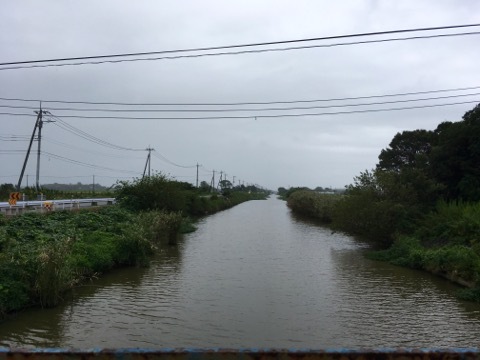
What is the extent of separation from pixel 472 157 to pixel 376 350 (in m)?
29.6

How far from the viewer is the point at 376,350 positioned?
10.2ft

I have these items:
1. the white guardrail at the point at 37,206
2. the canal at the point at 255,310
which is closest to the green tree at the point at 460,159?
the canal at the point at 255,310

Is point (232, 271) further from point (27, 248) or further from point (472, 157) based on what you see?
point (472, 157)

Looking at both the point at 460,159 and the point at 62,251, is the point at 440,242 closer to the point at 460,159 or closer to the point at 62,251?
the point at 460,159

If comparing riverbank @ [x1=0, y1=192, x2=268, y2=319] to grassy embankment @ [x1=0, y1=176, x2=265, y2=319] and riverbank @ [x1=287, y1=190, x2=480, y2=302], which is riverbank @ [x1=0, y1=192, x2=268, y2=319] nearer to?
grassy embankment @ [x1=0, y1=176, x2=265, y2=319]

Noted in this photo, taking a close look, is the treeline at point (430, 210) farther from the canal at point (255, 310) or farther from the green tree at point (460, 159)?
the canal at point (255, 310)

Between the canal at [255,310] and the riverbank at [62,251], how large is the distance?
0.45 meters

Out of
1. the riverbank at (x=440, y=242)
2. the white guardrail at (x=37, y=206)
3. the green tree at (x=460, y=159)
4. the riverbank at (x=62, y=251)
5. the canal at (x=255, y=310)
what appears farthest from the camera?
the green tree at (x=460, y=159)

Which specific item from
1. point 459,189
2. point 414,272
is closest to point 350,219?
point 414,272

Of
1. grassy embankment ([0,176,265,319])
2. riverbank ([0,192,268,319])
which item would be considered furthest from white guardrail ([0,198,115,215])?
grassy embankment ([0,176,265,319])

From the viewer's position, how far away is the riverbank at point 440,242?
15.3 m

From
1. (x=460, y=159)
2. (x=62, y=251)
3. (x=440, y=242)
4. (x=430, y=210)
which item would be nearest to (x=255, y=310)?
(x=62, y=251)

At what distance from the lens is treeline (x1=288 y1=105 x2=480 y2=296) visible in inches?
679

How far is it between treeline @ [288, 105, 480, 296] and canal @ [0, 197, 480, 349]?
93 centimetres
